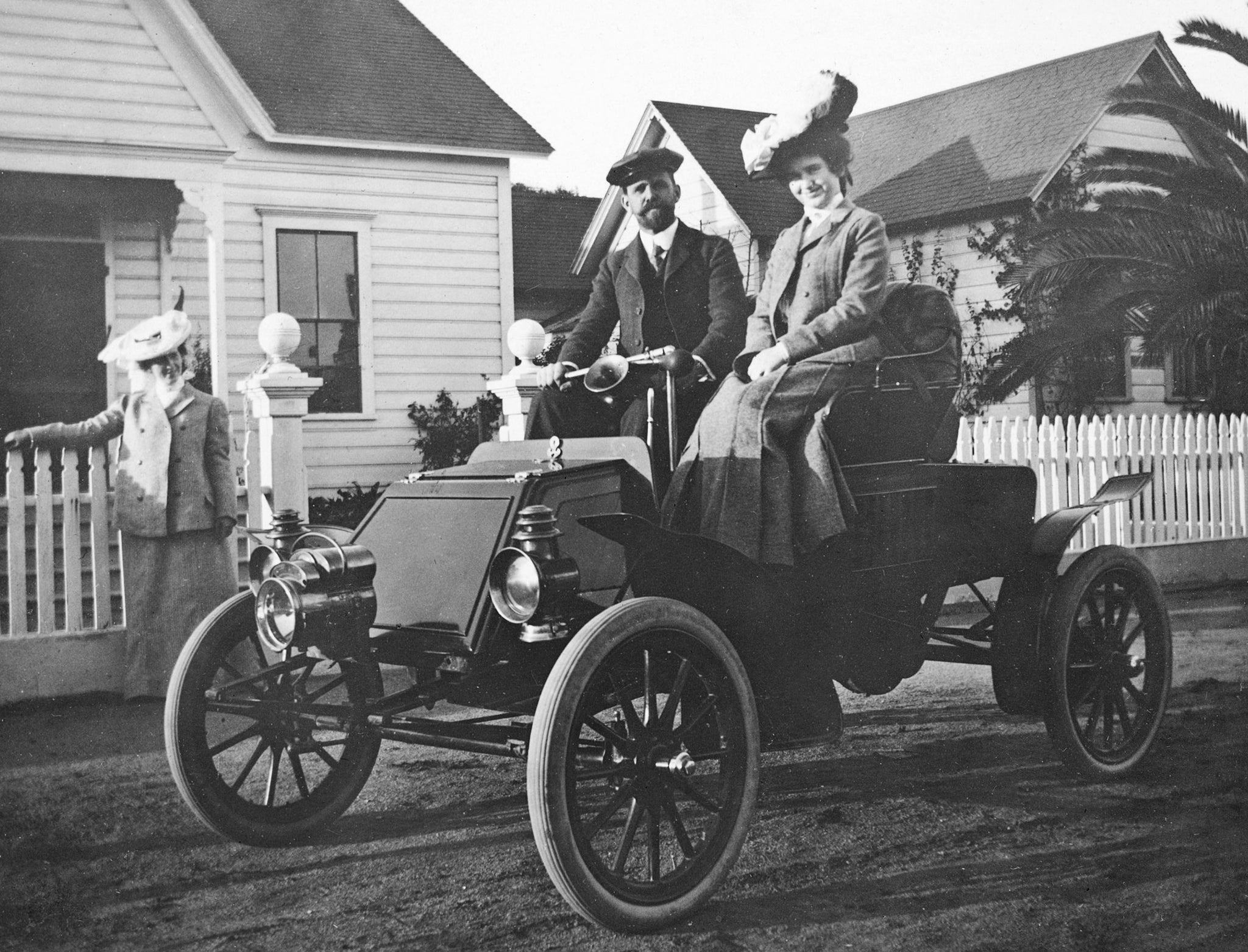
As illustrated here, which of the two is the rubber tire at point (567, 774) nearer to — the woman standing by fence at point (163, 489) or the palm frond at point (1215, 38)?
the woman standing by fence at point (163, 489)

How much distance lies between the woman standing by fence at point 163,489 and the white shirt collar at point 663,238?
2.76 metres

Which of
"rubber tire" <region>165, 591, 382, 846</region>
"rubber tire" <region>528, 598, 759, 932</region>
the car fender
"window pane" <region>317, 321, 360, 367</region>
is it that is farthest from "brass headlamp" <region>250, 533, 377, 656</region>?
"window pane" <region>317, 321, 360, 367</region>

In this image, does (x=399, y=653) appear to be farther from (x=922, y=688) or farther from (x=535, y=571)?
(x=922, y=688)

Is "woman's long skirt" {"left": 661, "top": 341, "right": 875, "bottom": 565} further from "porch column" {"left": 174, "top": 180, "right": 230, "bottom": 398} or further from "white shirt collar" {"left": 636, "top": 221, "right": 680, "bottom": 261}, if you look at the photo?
"porch column" {"left": 174, "top": 180, "right": 230, "bottom": 398}

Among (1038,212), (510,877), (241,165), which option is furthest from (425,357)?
(510,877)

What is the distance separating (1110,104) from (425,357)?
6577mm

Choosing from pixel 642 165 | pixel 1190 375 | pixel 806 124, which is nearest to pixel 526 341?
pixel 642 165

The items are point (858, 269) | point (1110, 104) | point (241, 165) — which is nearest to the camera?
point (858, 269)

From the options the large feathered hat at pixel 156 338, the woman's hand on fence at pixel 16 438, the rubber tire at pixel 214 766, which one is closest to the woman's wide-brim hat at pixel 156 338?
the large feathered hat at pixel 156 338

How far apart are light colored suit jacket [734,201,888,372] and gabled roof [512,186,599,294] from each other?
572cm

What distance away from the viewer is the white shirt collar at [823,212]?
424 centimetres

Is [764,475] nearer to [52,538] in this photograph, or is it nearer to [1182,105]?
[52,538]

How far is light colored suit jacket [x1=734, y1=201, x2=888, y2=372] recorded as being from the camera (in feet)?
13.2

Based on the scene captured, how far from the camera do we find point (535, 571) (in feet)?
10.2
